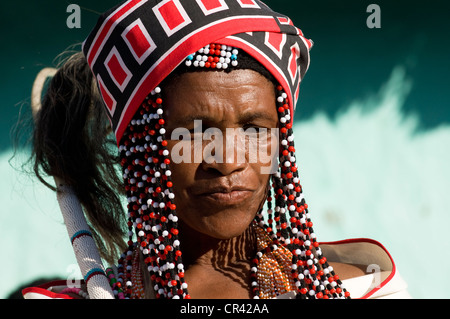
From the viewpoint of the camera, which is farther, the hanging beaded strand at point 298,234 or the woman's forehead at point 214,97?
the hanging beaded strand at point 298,234

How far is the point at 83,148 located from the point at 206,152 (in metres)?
0.81

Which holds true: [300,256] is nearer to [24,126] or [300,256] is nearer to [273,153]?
[273,153]

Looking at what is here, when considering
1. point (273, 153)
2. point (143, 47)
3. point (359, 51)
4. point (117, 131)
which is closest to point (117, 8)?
point (143, 47)

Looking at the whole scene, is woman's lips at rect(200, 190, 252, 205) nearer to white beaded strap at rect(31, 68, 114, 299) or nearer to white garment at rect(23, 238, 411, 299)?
white garment at rect(23, 238, 411, 299)

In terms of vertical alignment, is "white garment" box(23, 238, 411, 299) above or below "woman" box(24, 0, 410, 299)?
below

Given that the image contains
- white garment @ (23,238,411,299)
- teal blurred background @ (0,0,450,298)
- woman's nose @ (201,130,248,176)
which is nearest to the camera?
woman's nose @ (201,130,248,176)

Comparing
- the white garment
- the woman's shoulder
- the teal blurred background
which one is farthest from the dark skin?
the teal blurred background

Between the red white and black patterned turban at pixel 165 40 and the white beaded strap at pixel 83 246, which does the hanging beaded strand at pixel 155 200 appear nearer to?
the red white and black patterned turban at pixel 165 40

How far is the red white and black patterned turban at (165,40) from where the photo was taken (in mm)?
1932

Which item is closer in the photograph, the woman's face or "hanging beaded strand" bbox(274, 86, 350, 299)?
the woman's face

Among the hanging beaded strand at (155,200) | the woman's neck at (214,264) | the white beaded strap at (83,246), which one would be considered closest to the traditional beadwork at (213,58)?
the hanging beaded strand at (155,200)

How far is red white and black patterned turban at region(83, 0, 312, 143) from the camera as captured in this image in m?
1.93

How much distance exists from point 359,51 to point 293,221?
170 centimetres

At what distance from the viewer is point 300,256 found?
205cm
